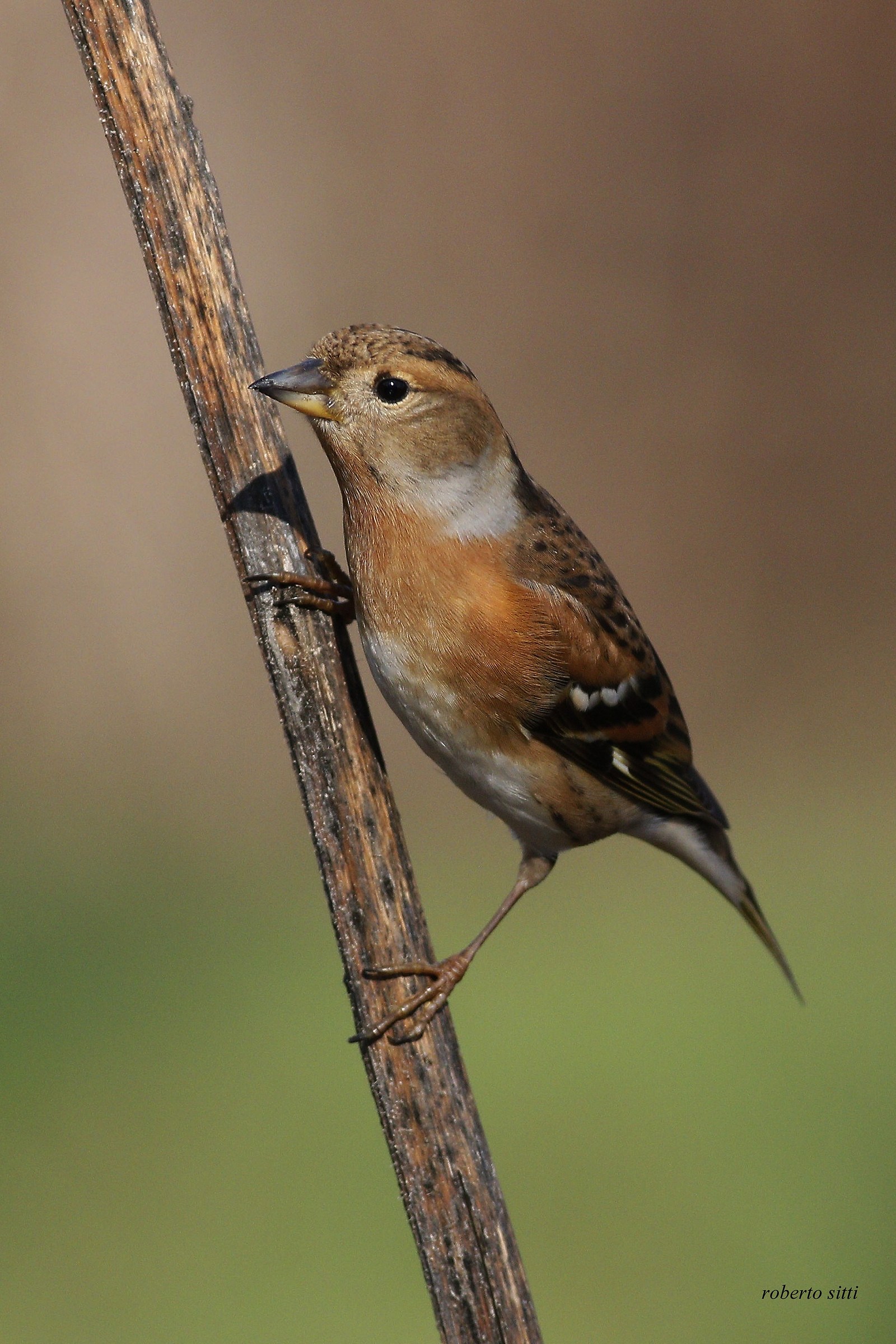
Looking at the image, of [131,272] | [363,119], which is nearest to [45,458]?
[131,272]

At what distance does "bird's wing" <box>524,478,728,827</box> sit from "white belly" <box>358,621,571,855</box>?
0.47ft

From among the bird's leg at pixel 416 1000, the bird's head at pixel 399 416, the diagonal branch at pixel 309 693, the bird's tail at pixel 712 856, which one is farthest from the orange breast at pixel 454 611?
the bird's tail at pixel 712 856

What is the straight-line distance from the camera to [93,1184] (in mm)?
6375

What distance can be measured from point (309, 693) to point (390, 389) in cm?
84

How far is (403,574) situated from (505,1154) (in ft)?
12.3

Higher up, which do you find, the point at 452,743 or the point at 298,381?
the point at 298,381

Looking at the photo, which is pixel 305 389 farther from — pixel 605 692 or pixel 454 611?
pixel 605 692

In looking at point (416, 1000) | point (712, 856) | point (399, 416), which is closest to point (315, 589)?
point (399, 416)

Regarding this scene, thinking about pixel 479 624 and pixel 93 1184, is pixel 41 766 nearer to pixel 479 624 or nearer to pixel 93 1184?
pixel 93 1184

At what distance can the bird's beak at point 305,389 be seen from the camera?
3.28 m

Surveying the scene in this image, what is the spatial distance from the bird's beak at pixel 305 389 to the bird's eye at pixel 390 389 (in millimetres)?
118

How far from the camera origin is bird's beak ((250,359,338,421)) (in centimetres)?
328

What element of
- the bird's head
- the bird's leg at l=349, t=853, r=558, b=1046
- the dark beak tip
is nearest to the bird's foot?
the bird's leg at l=349, t=853, r=558, b=1046

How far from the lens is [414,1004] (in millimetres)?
3254
